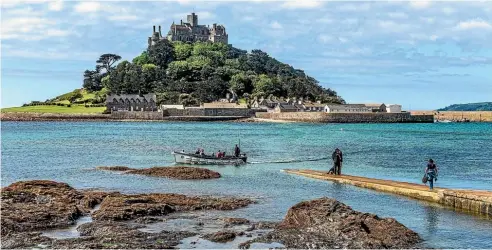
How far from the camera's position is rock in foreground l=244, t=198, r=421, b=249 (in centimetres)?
1738

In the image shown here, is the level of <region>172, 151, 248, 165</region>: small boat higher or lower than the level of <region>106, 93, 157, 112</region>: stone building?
lower

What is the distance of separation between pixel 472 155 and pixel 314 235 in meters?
41.5

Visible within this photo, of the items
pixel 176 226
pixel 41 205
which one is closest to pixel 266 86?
pixel 41 205

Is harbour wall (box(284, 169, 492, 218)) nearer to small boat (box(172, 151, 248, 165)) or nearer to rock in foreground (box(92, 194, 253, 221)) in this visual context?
rock in foreground (box(92, 194, 253, 221))

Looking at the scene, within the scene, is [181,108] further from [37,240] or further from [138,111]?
[37,240]

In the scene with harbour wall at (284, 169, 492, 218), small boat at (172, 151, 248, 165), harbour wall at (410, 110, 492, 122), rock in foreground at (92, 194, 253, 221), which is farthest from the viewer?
harbour wall at (410, 110, 492, 122)

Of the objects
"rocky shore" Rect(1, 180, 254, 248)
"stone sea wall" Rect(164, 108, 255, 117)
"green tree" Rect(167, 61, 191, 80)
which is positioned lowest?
"rocky shore" Rect(1, 180, 254, 248)

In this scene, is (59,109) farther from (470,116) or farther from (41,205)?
(41,205)

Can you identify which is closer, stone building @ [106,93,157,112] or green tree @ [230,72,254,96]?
stone building @ [106,93,157,112]

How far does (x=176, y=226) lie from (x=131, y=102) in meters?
146

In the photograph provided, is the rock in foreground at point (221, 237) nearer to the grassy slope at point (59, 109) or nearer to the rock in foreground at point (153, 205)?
the rock in foreground at point (153, 205)

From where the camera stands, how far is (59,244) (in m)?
17.0

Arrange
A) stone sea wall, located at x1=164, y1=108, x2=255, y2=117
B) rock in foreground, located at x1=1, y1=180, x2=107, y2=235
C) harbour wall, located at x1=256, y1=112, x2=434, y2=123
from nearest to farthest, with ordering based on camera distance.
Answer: rock in foreground, located at x1=1, y1=180, x2=107, y2=235 → harbour wall, located at x1=256, y1=112, x2=434, y2=123 → stone sea wall, located at x1=164, y1=108, x2=255, y2=117

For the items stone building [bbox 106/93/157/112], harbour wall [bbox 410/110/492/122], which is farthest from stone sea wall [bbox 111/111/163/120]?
harbour wall [bbox 410/110/492/122]
